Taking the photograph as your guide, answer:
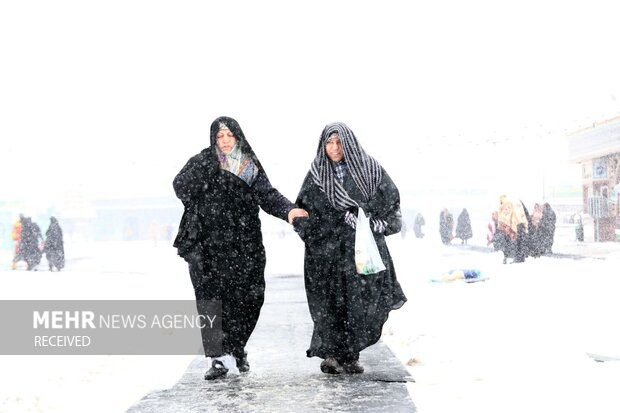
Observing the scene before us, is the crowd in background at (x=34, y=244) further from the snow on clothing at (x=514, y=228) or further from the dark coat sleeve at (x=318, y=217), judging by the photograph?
the dark coat sleeve at (x=318, y=217)

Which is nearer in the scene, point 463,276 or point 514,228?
point 463,276

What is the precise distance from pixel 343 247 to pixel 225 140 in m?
1.02

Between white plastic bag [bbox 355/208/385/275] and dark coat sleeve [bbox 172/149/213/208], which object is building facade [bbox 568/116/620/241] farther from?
dark coat sleeve [bbox 172/149/213/208]

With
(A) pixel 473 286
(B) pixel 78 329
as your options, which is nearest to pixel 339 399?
(B) pixel 78 329

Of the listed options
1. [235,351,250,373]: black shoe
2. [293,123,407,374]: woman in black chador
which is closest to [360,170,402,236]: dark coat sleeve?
[293,123,407,374]: woman in black chador

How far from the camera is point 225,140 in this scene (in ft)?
17.8

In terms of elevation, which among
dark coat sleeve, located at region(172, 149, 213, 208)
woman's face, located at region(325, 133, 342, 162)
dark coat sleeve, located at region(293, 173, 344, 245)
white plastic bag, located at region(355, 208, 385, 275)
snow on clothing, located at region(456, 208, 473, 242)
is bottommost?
snow on clothing, located at region(456, 208, 473, 242)

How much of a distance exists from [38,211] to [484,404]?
107ft

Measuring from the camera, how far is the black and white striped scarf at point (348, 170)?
5406 millimetres

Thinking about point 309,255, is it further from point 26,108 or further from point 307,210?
point 26,108

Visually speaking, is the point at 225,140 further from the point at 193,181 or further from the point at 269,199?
the point at 269,199

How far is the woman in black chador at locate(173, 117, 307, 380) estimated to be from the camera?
5449mm

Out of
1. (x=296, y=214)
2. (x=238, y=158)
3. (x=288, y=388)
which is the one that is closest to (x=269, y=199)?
(x=296, y=214)

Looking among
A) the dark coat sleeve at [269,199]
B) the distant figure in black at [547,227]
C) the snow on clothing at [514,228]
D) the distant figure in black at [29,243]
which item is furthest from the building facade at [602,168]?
the dark coat sleeve at [269,199]
